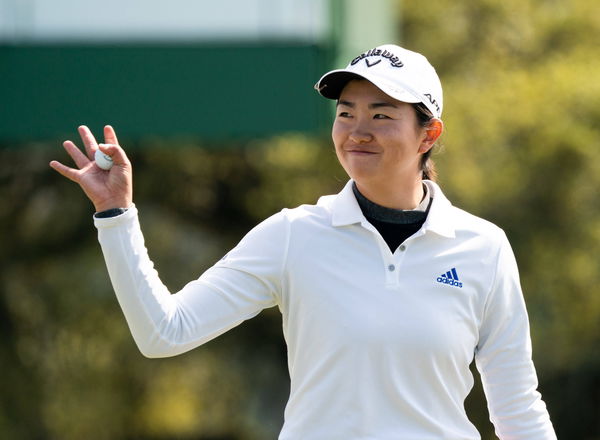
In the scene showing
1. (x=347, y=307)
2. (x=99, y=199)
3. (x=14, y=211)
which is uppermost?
(x=99, y=199)

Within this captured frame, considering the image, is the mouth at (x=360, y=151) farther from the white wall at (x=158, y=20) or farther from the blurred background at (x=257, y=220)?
the blurred background at (x=257, y=220)

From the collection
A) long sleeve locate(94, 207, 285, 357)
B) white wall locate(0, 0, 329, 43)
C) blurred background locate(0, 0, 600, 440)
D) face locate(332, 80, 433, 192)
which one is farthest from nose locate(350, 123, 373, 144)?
blurred background locate(0, 0, 600, 440)

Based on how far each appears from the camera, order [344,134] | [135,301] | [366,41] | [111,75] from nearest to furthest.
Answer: [135,301] < [344,134] < [111,75] < [366,41]

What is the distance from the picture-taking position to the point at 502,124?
13.3 meters

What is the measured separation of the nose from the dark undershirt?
0.17 m

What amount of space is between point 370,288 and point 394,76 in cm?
49

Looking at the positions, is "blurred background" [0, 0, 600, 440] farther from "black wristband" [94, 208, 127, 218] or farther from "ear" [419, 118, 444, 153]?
"black wristband" [94, 208, 127, 218]

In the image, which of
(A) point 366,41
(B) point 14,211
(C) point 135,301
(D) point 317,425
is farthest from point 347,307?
(B) point 14,211

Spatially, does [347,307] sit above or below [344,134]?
below

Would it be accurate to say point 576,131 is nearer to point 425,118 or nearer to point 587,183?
point 587,183

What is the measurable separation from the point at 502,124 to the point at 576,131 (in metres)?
0.73

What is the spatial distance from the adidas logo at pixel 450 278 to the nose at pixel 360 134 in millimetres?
356

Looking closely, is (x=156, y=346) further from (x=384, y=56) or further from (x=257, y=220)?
(x=257, y=220)

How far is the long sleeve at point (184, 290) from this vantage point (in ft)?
9.35
